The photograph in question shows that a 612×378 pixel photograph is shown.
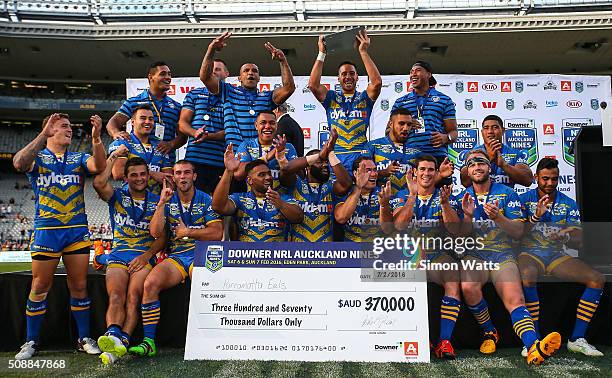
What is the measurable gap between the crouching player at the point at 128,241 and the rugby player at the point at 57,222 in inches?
8.2

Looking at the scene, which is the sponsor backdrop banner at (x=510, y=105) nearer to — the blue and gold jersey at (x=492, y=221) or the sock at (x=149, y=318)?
the blue and gold jersey at (x=492, y=221)

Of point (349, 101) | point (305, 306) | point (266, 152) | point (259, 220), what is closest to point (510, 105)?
point (349, 101)

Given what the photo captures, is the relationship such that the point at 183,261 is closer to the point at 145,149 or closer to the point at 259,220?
the point at 259,220

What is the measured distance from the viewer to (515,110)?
29.4 ft

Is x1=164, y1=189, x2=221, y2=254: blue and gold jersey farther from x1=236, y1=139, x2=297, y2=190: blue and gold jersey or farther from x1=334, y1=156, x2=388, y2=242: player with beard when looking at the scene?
x1=334, y1=156, x2=388, y2=242: player with beard

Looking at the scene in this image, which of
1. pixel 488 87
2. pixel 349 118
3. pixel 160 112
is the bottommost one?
pixel 349 118

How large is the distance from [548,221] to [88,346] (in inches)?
142

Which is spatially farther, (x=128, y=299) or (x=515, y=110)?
(x=515, y=110)

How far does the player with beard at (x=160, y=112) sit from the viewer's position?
4.54m

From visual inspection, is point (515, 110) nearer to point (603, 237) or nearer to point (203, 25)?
point (603, 237)

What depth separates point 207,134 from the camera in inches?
185

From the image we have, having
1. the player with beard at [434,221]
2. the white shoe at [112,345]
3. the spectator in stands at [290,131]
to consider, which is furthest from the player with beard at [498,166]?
the white shoe at [112,345]

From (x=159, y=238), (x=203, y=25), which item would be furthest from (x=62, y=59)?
(x=159, y=238)

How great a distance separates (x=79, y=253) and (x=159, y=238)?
0.59 meters
